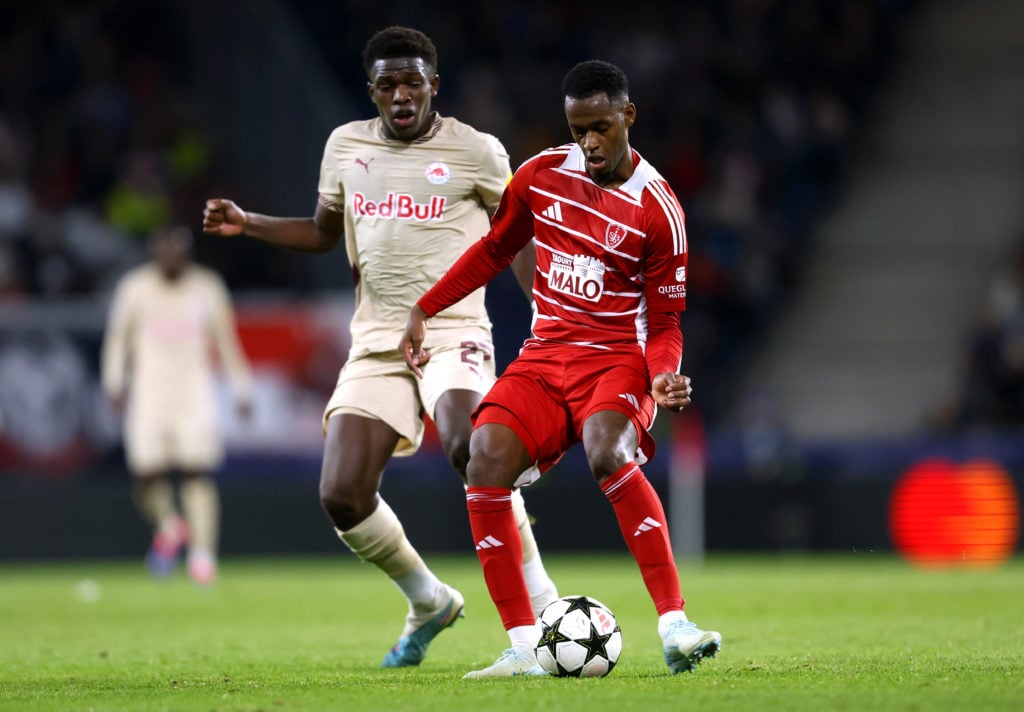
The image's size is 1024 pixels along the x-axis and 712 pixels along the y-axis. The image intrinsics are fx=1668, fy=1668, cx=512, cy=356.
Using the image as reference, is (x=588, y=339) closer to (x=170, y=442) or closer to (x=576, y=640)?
(x=576, y=640)

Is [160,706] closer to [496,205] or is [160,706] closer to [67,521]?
[496,205]

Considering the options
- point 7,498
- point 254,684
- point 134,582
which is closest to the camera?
point 254,684

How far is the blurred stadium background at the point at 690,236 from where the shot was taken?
15.0 metres

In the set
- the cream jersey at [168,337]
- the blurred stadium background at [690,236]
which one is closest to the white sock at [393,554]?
the cream jersey at [168,337]

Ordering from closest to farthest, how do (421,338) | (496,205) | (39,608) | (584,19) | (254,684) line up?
(254,684) → (421,338) → (496,205) → (39,608) → (584,19)

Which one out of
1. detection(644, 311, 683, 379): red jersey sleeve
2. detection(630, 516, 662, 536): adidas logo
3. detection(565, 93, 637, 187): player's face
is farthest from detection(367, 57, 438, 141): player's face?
detection(630, 516, 662, 536): adidas logo

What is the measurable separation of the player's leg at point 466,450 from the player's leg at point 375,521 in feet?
1.10

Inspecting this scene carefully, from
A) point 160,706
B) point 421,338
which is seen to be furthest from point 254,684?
point 421,338

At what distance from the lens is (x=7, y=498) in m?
14.9

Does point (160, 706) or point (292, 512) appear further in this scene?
point (292, 512)

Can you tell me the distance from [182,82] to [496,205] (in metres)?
12.3

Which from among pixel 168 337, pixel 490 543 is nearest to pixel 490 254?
pixel 490 543

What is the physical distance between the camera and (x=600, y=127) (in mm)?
5762

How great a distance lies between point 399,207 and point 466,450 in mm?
1108
